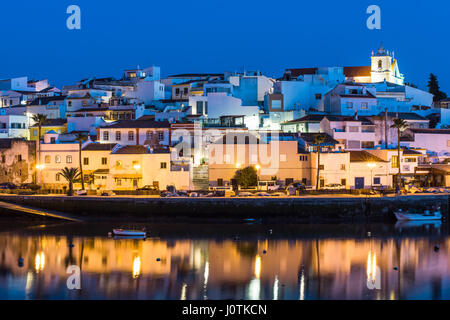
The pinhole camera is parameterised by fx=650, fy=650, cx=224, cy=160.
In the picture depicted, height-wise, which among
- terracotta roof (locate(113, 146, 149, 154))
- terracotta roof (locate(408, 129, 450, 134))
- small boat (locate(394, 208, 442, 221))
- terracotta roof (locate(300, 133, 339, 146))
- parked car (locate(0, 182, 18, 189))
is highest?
terracotta roof (locate(408, 129, 450, 134))

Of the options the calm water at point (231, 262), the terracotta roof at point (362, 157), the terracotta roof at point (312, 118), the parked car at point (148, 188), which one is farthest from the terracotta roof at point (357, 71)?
the calm water at point (231, 262)

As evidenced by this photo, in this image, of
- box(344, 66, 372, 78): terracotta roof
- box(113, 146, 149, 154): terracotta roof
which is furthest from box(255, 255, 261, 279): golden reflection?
box(344, 66, 372, 78): terracotta roof

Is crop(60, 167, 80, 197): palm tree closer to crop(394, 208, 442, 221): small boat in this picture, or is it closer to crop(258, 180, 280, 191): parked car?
crop(258, 180, 280, 191): parked car

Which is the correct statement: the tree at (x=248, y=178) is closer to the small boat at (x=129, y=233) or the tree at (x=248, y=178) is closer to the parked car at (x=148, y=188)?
the parked car at (x=148, y=188)

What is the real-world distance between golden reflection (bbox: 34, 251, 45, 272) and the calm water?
48mm

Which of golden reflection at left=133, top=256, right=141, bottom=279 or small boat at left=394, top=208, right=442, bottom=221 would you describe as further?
small boat at left=394, top=208, right=442, bottom=221

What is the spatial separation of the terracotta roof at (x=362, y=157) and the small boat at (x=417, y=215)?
25.6ft

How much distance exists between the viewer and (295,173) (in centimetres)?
4947

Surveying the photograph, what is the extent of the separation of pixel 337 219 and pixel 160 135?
61.8 ft

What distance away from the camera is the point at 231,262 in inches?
1201

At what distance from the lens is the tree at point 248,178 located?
47688mm

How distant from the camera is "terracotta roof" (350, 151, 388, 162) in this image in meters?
49.5

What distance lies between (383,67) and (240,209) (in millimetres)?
45401
